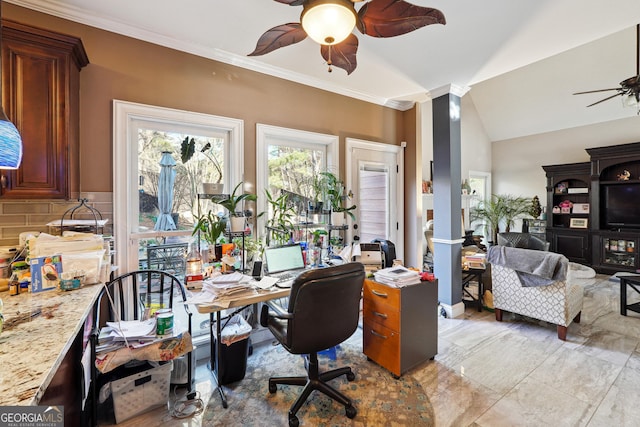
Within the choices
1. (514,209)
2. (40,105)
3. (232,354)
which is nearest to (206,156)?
(40,105)

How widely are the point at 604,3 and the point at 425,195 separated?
3558 millimetres

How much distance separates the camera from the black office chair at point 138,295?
2.05 meters

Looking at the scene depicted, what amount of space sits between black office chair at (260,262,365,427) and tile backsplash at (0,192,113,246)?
4.99ft

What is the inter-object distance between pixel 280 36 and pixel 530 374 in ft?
10.0

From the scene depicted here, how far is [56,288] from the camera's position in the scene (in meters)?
1.61

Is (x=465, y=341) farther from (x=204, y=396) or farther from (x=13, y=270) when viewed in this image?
(x=13, y=270)

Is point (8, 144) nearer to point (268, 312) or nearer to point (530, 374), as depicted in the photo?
point (268, 312)

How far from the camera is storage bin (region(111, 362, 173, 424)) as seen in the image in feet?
5.69

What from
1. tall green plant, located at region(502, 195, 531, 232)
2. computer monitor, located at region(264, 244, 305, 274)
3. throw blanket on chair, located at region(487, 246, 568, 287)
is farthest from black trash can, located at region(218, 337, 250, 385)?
tall green plant, located at region(502, 195, 531, 232)

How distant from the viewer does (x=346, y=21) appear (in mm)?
1311

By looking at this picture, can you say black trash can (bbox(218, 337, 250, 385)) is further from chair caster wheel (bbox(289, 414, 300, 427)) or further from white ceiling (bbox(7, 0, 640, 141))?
white ceiling (bbox(7, 0, 640, 141))

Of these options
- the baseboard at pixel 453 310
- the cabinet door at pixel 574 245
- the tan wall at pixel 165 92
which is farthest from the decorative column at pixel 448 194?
the cabinet door at pixel 574 245

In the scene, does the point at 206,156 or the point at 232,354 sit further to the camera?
the point at 206,156

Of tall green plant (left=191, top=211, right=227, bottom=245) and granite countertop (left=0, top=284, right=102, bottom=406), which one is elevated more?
tall green plant (left=191, top=211, right=227, bottom=245)
